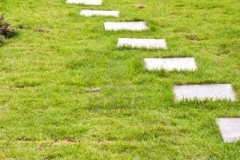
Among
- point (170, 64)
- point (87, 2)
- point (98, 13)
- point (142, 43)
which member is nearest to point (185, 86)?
point (170, 64)

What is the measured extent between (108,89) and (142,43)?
136cm

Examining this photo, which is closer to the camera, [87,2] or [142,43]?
[142,43]

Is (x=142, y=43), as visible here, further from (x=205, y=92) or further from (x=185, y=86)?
(x=205, y=92)

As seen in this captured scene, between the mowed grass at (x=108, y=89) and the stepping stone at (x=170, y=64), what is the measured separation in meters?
0.08

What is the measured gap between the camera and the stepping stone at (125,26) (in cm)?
637

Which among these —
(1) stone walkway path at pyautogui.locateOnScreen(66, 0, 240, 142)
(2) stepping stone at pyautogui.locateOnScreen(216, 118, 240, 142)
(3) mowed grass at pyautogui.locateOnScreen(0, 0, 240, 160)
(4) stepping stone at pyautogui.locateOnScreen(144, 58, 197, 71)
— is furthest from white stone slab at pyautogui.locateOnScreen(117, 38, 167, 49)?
(2) stepping stone at pyautogui.locateOnScreen(216, 118, 240, 142)

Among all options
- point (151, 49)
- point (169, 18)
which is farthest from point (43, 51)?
point (169, 18)

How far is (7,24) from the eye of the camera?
20.5 ft

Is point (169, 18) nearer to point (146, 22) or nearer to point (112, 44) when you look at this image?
point (146, 22)

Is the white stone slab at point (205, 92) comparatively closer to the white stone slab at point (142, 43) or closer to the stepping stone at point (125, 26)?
the white stone slab at point (142, 43)

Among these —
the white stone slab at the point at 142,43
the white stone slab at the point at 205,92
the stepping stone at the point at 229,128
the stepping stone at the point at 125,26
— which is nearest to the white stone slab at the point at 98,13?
the stepping stone at the point at 125,26

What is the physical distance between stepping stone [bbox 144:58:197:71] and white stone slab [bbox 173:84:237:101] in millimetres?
453

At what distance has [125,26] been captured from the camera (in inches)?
255

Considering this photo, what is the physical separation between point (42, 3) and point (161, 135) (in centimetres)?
457
